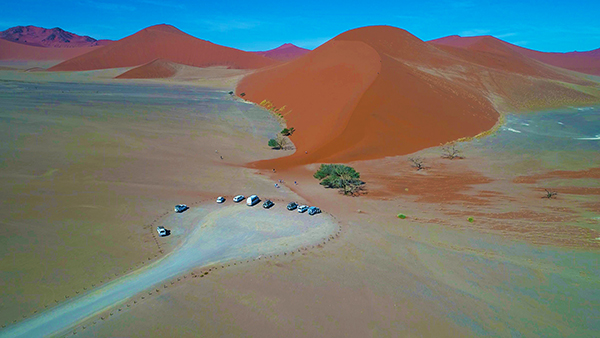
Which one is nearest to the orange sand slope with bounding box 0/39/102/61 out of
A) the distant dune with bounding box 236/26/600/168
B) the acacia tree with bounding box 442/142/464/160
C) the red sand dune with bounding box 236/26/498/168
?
the distant dune with bounding box 236/26/600/168

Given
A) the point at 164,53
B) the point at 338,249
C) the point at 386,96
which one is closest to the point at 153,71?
the point at 164,53

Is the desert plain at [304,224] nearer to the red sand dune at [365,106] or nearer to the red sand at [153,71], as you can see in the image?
the red sand dune at [365,106]

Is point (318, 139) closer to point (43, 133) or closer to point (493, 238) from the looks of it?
point (493, 238)

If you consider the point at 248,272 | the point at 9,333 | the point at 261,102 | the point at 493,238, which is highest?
the point at 261,102

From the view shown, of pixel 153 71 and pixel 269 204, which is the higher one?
pixel 153 71

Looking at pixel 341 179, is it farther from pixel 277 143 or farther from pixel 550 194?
pixel 277 143

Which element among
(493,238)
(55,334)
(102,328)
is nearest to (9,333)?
(55,334)
